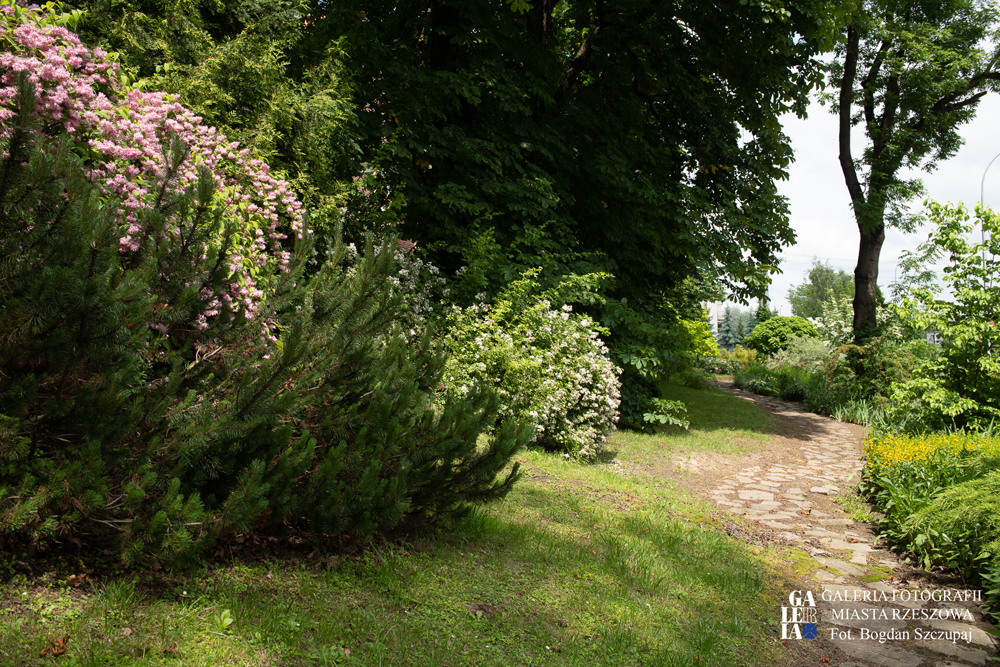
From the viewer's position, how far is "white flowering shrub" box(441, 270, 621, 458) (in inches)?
283

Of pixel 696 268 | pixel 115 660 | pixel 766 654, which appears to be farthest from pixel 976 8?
pixel 115 660

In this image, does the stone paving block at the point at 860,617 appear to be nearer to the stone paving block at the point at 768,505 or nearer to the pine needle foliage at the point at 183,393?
the stone paving block at the point at 768,505

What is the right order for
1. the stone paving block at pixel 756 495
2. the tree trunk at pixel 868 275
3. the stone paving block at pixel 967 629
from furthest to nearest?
the tree trunk at pixel 868 275
the stone paving block at pixel 756 495
the stone paving block at pixel 967 629

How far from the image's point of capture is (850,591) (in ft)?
14.8

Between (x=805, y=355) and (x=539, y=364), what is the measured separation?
15.5m

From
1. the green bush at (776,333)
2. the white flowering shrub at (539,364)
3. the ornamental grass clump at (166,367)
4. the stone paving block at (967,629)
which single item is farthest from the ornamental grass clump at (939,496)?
the green bush at (776,333)

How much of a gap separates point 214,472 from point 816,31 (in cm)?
1083

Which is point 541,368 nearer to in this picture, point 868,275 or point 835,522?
point 835,522

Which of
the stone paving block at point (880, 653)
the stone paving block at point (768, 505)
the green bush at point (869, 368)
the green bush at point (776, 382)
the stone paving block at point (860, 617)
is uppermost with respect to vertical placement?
the green bush at point (869, 368)

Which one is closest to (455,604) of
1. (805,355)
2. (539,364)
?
(539,364)

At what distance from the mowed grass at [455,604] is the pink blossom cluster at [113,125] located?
53.8 inches

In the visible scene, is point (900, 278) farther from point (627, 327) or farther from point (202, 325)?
point (202, 325)

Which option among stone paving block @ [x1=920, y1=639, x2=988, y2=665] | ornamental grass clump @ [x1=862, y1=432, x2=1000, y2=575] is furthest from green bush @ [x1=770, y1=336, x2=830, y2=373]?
stone paving block @ [x1=920, y1=639, x2=988, y2=665]

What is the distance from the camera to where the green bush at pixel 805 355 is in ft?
61.7
